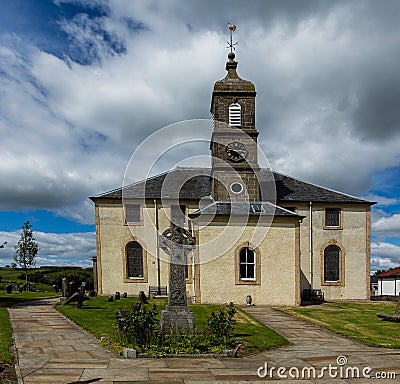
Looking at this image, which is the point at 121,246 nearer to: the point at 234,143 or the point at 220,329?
the point at 234,143

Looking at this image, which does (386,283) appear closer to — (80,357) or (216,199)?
(216,199)

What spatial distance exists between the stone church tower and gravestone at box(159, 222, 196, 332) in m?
14.2

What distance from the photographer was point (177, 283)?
41.2 feet

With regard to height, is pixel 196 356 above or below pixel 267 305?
above

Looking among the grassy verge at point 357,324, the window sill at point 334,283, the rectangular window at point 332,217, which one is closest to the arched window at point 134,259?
the grassy verge at point 357,324

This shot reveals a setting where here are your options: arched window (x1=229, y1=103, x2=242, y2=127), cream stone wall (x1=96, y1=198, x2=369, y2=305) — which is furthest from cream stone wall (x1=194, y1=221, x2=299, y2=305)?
arched window (x1=229, y1=103, x2=242, y2=127)

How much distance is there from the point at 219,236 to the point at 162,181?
974 cm

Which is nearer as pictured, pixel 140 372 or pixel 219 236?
pixel 140 372

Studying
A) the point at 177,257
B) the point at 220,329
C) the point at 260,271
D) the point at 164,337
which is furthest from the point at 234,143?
the point at 164,337

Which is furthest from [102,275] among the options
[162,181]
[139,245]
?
→ [162,181]

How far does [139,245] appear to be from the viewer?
1128 inches

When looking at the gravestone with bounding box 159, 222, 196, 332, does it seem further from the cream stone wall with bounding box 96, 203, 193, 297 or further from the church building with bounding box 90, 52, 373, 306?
the cream stone wall with bounding box 96, 203, 193, 297

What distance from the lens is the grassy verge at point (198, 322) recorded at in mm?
11852

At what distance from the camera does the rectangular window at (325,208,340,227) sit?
2903 cm
